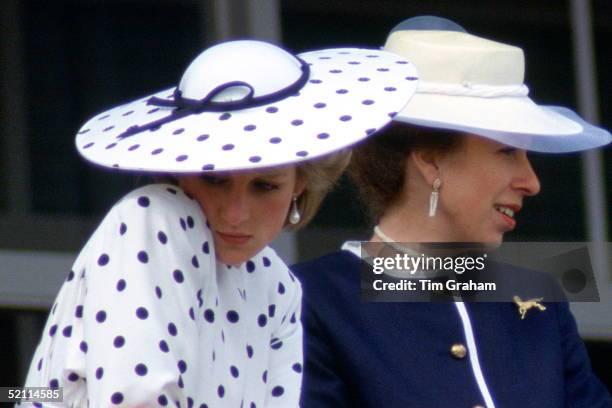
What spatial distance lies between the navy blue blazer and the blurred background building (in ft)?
1.59

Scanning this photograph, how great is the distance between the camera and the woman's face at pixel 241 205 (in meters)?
2.44

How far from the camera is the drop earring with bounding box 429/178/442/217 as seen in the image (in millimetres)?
3189

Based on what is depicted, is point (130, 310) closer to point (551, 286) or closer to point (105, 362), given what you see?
point (105, 362)

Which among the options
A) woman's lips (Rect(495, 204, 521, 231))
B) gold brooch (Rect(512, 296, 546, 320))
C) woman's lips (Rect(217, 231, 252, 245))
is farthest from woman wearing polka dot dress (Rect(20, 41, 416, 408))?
gold brooch (Rect(512, 296, 546, 320))

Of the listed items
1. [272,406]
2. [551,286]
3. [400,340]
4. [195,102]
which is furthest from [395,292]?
[195,102]

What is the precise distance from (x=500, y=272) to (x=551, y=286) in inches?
4.5

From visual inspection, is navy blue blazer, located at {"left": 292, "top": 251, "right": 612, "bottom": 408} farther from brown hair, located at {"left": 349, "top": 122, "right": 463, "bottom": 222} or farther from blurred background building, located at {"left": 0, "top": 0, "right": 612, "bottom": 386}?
blurred background building, located at {"left": 0, "top": 0, "right": 612, "bottom": 386}

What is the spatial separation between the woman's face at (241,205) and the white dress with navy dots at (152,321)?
1.0 inches

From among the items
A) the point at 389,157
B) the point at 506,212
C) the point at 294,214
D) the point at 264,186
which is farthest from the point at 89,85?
the point at 264,186

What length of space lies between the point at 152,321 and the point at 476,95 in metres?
1.10

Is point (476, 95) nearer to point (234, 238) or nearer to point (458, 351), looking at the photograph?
point (458, 351)

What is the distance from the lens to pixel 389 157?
3236 millimetres

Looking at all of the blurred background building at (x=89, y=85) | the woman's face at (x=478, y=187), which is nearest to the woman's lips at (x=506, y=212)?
the woman's face at (x=478, y=187)

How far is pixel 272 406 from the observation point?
2654 millimetres
